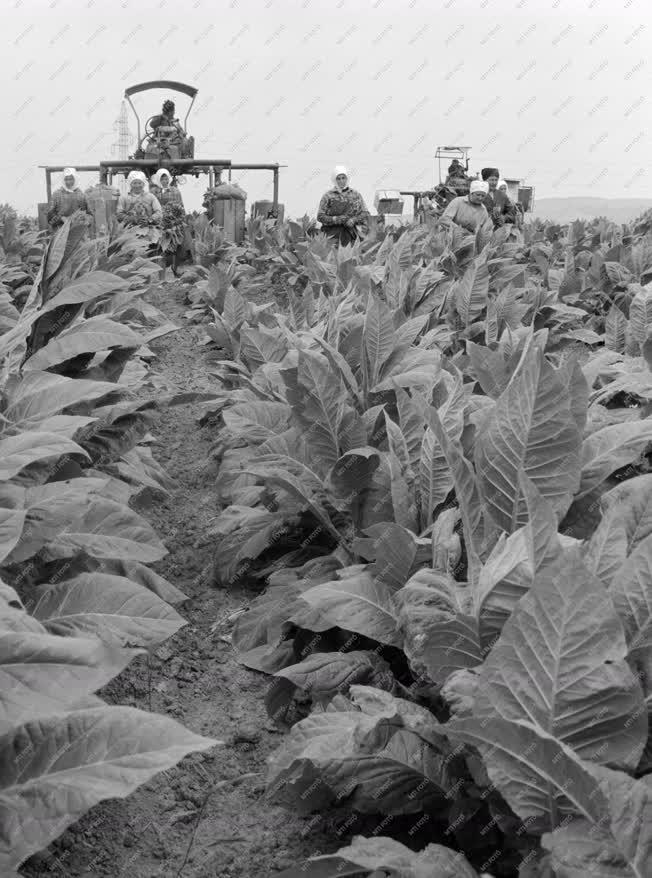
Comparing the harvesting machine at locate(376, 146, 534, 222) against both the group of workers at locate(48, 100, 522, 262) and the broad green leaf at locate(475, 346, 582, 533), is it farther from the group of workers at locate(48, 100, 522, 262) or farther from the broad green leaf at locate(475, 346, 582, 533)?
the broad green leaf at locate(475, 346, 582, 533)

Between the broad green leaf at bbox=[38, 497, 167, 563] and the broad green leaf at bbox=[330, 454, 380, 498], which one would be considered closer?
the broad green leaf at bbox=[38, 497, 167, 563]

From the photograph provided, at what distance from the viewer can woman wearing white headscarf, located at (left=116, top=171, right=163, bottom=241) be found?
589 inches

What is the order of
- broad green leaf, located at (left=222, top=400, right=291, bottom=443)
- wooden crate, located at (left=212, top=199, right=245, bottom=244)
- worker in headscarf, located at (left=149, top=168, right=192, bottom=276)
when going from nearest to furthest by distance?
broad green leaf, located at (left=222, top=400, right=291, bottom=443)
worker in headscarf, located at (left=149, top=168, right=192, bottom=276)
wooden crate, located at (left=212, top=199, right=245, bottom=244)

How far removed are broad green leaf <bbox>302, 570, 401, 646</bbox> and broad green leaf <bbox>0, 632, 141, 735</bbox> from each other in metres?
0.85

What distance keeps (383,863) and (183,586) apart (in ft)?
7.49

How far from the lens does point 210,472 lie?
4742mm

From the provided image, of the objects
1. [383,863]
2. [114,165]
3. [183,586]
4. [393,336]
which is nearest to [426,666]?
[383,863]

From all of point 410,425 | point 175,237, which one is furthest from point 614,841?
point 175,237

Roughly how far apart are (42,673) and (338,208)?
12595 millimetres

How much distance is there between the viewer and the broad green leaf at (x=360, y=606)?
211 cm

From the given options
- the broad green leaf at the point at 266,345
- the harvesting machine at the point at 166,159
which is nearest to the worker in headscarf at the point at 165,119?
A: the harvesting machine at the point at 166,159

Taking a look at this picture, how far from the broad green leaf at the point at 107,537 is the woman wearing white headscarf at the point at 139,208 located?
1265cm

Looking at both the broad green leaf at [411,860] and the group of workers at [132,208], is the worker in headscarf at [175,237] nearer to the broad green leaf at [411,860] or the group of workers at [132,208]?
the group of workers at [132,208]

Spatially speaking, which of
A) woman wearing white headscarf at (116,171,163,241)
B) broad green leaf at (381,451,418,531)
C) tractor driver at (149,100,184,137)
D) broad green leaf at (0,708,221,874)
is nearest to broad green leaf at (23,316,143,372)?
broad green leaf at (381,451,418,531)
